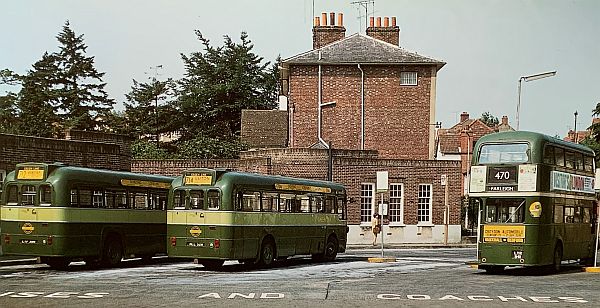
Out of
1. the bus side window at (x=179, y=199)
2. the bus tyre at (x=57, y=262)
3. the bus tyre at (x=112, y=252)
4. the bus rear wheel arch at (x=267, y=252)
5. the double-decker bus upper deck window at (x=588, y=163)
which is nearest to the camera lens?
the bus side window at (x=179, y=199)

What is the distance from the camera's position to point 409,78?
5834cm

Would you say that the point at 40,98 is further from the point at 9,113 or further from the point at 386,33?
the point at 386,33

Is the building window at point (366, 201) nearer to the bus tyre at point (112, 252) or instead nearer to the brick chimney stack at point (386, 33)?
the brick chimney stack at point (386, 33)

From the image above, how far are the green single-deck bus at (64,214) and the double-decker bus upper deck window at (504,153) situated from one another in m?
10.8

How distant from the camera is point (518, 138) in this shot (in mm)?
26688

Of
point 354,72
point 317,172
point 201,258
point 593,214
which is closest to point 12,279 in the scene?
point 201,258

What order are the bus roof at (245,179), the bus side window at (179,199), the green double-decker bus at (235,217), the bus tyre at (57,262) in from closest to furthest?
the green double-decker bus at (235,217) < the bus roof at (245,179) < the bus side window at (179,199) < the bus tyre at (57,262)

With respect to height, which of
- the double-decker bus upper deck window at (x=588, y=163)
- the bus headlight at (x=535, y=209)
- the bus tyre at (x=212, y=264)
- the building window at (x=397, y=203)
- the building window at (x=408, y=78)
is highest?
the building window at (x=408, y=78)

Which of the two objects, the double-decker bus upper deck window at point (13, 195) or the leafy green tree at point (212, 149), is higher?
the leafy green tree at point (212, 149)

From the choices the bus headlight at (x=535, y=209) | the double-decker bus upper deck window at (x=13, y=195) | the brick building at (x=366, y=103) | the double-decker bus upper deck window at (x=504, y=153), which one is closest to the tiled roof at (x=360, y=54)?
the brick building at (x=366, y=103)

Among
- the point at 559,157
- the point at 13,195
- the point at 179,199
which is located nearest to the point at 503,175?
the point at 559,157

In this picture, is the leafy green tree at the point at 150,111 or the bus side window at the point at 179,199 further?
the leafy green tree at the point at 150,111

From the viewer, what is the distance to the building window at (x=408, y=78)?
5822cm

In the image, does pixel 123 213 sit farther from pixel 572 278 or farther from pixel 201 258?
pixel 572 278
